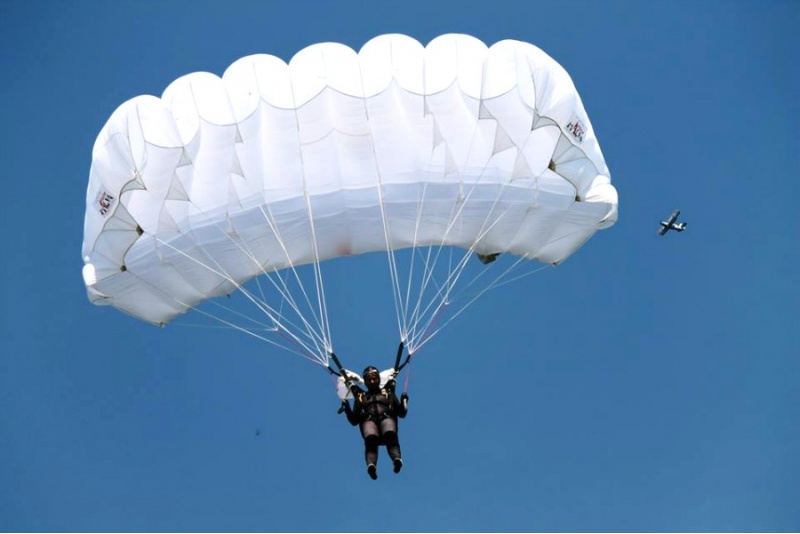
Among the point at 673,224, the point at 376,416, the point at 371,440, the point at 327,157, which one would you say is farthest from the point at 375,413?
the point at 673,224

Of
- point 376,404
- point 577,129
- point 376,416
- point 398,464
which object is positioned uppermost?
point 577,129

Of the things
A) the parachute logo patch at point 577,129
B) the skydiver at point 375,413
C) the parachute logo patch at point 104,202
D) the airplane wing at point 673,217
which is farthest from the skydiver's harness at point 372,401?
the airplane wing at point 673,217

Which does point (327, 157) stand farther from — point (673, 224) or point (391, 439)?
point (673, 224)

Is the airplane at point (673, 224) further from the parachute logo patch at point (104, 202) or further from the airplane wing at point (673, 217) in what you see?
the parachute logo patch at point (104, 202)

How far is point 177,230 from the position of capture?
18.6 metres

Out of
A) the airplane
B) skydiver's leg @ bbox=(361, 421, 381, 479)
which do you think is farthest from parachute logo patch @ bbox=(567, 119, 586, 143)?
the airplane

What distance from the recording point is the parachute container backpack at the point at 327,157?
18.0 metres

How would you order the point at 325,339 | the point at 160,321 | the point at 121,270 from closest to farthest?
the point at 325,339 < the point at 121,270 < the point at 160,321

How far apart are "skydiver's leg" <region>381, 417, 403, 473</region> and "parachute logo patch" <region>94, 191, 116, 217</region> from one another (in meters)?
5.60

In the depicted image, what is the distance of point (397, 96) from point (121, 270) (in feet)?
17.9

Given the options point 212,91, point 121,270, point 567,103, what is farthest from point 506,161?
point 121,270

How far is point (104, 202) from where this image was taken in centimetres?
Result: 1828

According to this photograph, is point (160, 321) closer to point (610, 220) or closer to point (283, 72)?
point (283, 72)

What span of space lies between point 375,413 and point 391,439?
50 centimetres
